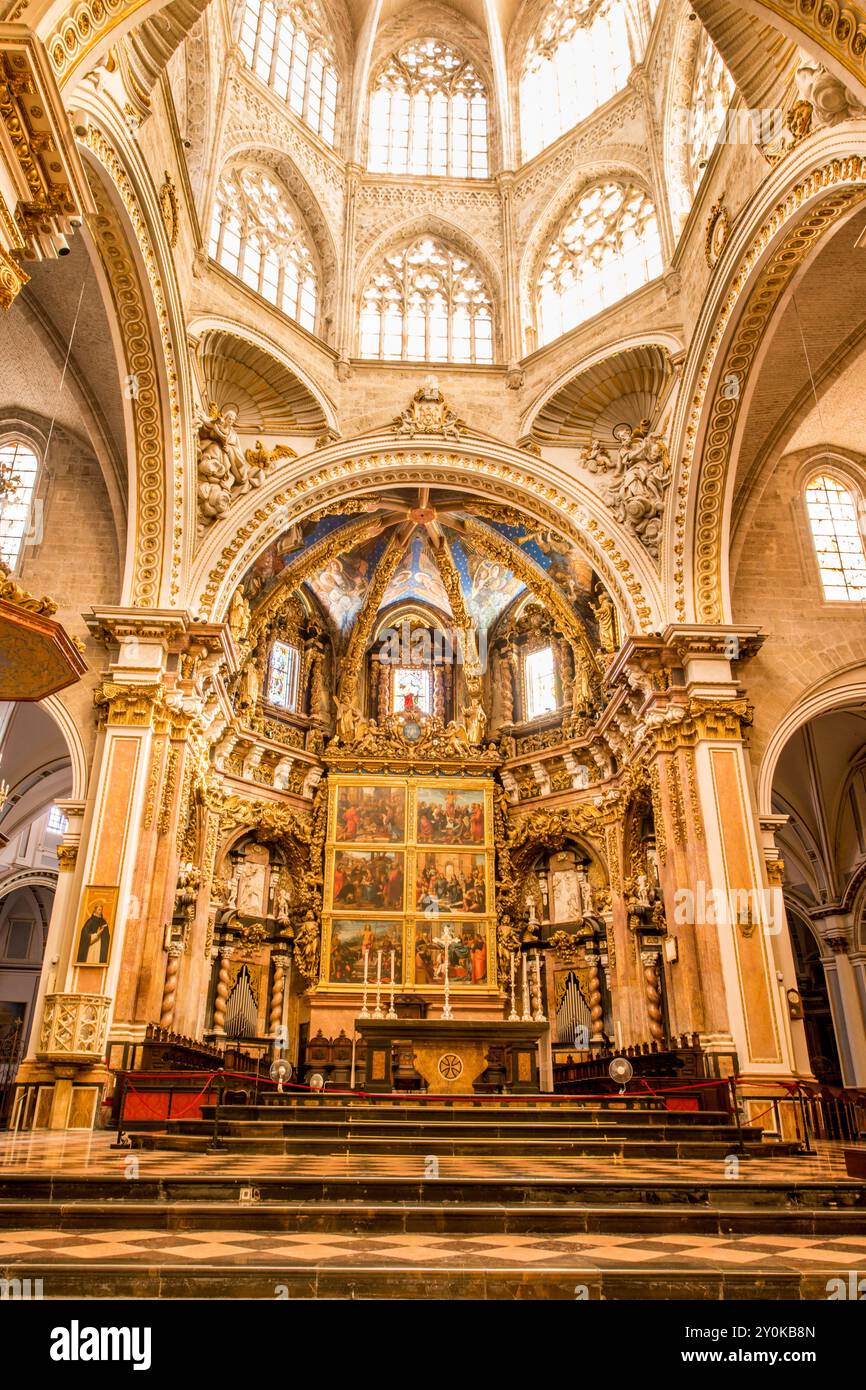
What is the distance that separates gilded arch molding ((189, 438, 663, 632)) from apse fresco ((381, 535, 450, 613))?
5428mm

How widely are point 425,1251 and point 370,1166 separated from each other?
3197 mm

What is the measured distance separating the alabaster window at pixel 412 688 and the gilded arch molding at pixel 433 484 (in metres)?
7.64

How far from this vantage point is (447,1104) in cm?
1241

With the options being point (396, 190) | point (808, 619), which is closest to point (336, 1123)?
point (808, 619)

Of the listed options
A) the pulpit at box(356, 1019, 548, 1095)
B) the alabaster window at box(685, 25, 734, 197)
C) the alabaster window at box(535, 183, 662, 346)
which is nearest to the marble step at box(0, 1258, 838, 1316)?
the pulpit at box(356, 1019, 548, 1095)

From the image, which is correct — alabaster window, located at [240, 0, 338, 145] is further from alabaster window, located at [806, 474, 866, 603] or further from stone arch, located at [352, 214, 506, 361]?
alabaster window, located at [806, 474, 866, 603]

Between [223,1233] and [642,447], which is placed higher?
[642,447]

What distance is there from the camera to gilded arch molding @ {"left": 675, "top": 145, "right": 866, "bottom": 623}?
13.1m

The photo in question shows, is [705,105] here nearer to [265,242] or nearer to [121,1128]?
[265,242]

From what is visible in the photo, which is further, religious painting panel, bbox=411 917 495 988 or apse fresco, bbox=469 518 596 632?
religious painting panel, bbox=411 917 495 988

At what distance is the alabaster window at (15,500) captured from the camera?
688 inches

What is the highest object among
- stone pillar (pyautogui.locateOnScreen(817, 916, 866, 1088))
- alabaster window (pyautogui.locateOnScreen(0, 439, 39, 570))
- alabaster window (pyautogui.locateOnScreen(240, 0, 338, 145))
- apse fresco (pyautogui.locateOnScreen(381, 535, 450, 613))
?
alabaster window (pyautogui.locateOnScreen(240, 0, 338, 145))
